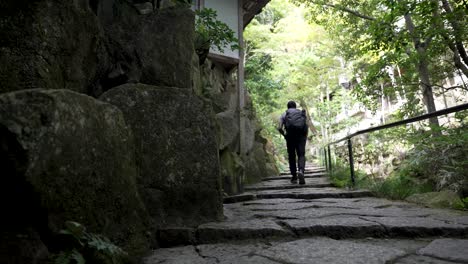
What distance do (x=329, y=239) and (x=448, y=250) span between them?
2.47 feet

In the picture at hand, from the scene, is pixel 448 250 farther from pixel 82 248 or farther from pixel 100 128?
pixel 100 128

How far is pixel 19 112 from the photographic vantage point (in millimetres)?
1407

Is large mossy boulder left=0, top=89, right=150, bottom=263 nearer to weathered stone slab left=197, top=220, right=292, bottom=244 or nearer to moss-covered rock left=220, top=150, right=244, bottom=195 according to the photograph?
weathered stone slab left=197, top=220, right=292, bottom=244

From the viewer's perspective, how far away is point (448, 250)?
6.12ft

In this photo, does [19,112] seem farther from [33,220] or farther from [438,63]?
[438,63]

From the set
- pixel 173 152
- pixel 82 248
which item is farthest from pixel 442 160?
pixel 82 248

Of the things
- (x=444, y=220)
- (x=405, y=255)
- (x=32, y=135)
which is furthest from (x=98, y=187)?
(x=444, y=220)

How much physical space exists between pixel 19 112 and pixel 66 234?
2.09 ft

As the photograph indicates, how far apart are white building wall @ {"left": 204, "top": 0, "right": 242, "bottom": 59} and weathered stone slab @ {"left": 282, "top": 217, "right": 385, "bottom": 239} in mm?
6750

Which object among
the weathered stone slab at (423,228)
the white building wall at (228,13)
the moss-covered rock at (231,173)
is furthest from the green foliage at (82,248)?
the white building wall at (228,13)

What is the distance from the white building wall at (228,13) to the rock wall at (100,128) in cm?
529

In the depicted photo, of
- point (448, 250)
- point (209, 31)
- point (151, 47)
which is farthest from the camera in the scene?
point (209, 31)

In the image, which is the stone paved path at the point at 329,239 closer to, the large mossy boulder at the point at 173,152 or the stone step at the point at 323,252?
the stone step at the point at 323,252

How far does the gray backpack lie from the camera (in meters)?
6.18
